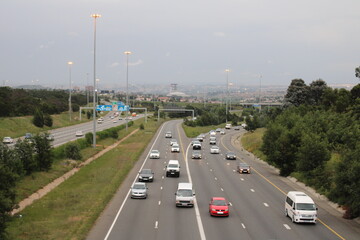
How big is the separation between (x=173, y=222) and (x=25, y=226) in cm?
931

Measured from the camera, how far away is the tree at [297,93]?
112312 millimetres

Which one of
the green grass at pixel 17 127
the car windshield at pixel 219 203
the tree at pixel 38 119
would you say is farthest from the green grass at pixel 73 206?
the tree at pixel 38 119

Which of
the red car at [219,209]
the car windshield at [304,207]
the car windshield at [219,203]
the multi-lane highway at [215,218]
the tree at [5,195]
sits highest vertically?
the tree at [5,195]

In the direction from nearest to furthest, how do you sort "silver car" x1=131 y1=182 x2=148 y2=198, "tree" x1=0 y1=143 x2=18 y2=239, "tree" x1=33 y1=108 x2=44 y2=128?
"tree" x1=0 y1=143 x2=18 y2=239
"silver car" x1=131 y1=182 x2=148 y2=198
"tree" x1=33 y1=108 x2=44 y2=128

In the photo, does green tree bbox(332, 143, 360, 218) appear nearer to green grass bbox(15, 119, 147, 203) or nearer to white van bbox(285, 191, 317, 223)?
white van bbox(285, 191, 317, 223)

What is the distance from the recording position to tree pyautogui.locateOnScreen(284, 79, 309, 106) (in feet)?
368

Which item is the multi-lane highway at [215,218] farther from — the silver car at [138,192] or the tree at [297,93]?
the tree at [297,93]

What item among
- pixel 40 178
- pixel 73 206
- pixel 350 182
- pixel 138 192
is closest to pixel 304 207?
pixel 350 182

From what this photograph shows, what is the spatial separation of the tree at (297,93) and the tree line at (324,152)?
25455 millimetres

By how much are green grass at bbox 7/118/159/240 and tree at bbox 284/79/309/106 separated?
6261 centimetres

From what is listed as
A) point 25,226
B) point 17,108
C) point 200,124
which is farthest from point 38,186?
point 200,124

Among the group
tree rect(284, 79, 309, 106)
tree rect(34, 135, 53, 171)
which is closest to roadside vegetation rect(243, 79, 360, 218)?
tree rect(284, 79, 309, 106)

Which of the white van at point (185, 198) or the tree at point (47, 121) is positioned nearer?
the white van at point (185, 198)

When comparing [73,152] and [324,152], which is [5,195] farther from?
[73,152]
